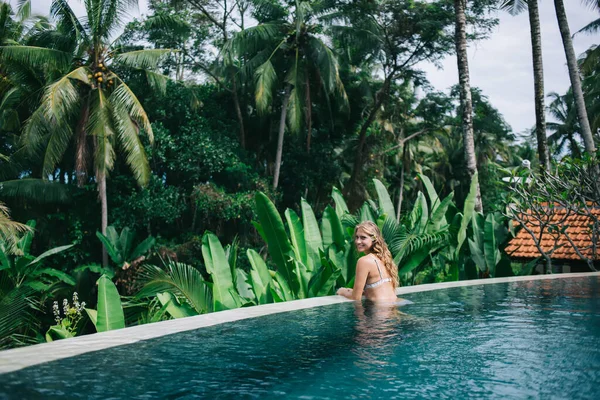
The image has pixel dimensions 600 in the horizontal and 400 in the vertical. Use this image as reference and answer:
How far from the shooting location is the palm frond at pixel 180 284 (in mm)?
6598

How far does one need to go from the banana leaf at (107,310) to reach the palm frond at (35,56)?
44.2ft

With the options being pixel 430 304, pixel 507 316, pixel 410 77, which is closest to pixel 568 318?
pixel 507 316

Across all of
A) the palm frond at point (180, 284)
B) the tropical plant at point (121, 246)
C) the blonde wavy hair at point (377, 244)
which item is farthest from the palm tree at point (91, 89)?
the blonde wavy hair at point (377, 244)

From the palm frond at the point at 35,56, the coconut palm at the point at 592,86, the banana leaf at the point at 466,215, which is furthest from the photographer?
the coconut palm at the point at 592,86

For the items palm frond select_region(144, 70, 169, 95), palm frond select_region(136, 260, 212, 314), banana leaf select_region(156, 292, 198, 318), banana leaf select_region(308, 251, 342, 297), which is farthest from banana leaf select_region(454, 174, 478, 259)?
palm frond select_region(144, 70, 169, 95)

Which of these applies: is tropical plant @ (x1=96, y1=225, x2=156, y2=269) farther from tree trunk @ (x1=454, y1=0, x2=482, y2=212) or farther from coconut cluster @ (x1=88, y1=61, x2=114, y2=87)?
tree trunk @ (x1=454, y1=0, x2=482, y2=212)

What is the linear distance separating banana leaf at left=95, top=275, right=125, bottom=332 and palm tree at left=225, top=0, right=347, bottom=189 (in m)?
15.5


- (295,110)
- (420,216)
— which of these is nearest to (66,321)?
(420,216)

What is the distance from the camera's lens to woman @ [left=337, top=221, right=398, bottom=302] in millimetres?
5656

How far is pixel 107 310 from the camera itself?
18.5ft

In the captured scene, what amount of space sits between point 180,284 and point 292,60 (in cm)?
1705

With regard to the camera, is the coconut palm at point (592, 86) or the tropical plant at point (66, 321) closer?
the tropical plant at point (66, 321)

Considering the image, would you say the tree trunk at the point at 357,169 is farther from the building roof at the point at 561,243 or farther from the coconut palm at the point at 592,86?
the building roof at the point at 561,243

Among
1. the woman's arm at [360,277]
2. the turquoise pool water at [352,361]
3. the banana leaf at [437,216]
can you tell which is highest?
the banana leaf at [437,216]
